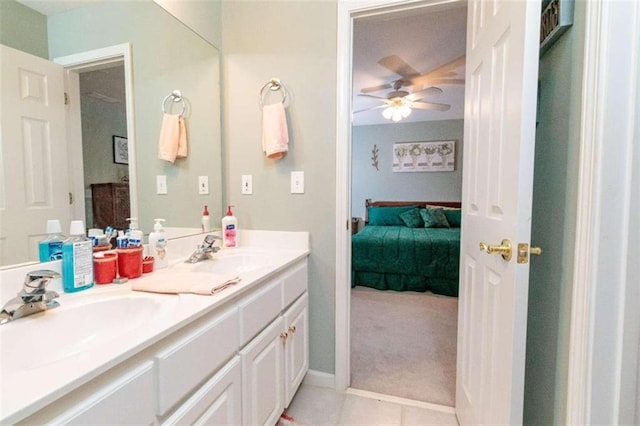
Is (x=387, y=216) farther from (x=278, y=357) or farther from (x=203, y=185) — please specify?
(x=278, y=357)

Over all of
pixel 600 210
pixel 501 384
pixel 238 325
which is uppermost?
pixel 600 210

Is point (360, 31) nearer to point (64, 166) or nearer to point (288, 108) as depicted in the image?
point (288, 108)

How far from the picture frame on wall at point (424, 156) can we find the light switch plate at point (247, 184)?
155 inches

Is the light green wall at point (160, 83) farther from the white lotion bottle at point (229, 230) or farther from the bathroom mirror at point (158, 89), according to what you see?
the white lotion bottle at point (229, 230)

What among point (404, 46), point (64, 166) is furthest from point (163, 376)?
point (404, 46)

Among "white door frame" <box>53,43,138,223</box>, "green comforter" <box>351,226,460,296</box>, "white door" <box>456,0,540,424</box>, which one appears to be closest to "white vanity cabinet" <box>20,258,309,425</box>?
"white door frame" <box>53,43,138,223</box>

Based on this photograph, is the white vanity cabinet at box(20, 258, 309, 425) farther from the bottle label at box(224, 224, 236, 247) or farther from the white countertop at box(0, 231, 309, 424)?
the bottle label at box(224, 224, 236, 247)

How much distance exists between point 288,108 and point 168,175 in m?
0.73

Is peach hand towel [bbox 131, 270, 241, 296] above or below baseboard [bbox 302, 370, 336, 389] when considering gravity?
above

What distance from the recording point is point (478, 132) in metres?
1.19

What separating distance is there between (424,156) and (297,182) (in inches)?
157

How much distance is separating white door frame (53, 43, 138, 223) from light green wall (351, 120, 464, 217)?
3785 millimetres

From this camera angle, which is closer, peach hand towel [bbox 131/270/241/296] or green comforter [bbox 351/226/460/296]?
peach hand towel [bbox 131/270/241/296]

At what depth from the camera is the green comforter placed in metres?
3.12
